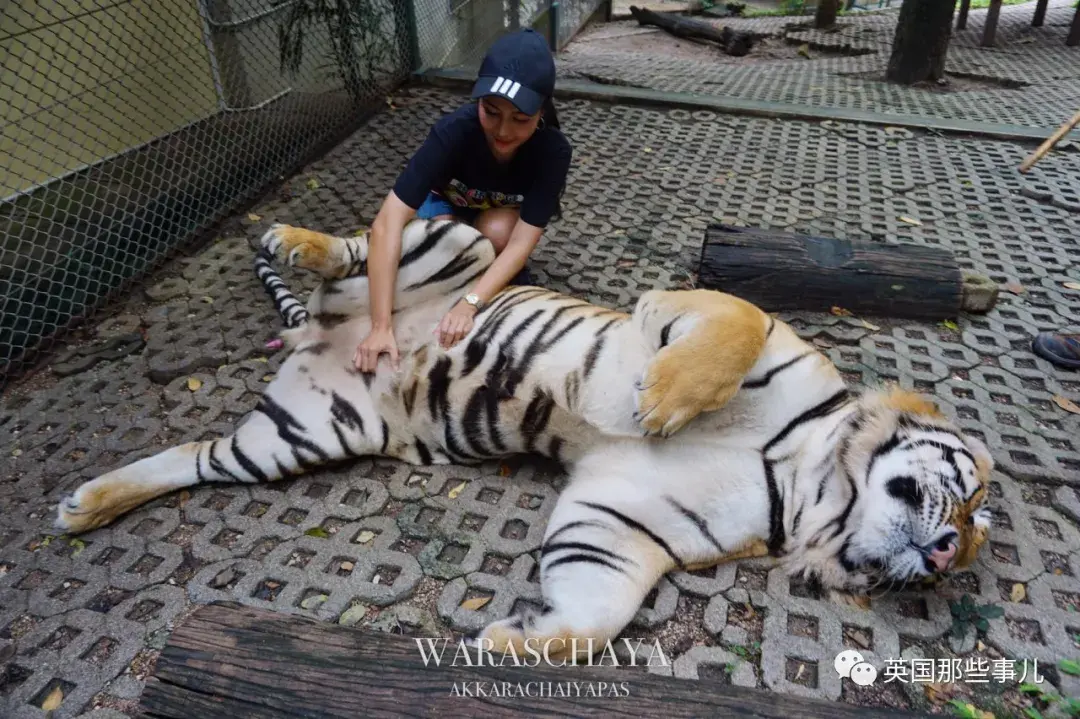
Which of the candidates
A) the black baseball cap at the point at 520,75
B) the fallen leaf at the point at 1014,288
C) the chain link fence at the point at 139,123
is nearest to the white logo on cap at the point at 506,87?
the black baseball cap at the point at 520,75

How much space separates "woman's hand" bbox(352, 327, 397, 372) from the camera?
89.0 inches

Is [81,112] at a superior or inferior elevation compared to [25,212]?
superior

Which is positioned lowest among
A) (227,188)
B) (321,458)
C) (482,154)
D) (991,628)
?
(991,628)

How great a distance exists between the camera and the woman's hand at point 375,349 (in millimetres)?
2262

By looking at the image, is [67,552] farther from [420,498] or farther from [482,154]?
[482,154]

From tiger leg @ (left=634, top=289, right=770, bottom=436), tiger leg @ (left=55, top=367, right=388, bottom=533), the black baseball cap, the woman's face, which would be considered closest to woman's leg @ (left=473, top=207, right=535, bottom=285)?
the woman's face

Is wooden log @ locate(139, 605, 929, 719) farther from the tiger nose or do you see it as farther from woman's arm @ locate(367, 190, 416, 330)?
woman's arm @ locate(367, 190, 416, 330)

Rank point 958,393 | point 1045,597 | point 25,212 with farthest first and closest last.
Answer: point 25,212 → point 958,393 → point 1045,597

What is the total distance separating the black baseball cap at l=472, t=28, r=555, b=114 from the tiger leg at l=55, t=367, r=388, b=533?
114 cm

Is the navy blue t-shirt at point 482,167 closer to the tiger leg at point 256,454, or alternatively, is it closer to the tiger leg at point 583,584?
the tiger leg at point 256,454

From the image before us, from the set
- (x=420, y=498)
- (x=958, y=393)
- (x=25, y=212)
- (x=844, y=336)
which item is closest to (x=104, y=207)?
(x=25, y=212)

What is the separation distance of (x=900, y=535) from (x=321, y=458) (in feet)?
5.77

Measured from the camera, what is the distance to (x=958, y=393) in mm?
2580

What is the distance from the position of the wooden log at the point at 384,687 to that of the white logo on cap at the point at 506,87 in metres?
1.62
